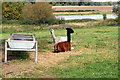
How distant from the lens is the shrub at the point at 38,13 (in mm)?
31087

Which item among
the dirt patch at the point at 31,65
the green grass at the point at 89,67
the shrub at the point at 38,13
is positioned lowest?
the dirt patch at the point at 31,65

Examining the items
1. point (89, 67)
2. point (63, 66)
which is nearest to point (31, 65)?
point (63, 66)

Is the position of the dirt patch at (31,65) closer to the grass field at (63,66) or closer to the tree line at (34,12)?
the grass field at (63,66)

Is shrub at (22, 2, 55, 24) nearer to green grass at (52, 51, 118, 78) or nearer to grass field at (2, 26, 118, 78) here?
grass field at (2, 26, 118, 78)

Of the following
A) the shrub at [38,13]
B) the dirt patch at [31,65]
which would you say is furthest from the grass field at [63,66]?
the shrub at [38,13]

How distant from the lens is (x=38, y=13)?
104 ft

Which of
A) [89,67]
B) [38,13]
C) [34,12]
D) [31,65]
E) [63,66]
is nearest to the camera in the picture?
[89,67]

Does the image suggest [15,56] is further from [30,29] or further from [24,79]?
[30,29]

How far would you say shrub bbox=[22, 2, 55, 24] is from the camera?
31087 millimetres

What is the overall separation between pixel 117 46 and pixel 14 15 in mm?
24057

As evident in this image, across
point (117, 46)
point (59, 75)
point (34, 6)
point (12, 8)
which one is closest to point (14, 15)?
point (12, 8)

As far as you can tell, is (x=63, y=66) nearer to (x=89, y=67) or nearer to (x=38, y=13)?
(x=89, y=67)

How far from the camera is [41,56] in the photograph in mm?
9391

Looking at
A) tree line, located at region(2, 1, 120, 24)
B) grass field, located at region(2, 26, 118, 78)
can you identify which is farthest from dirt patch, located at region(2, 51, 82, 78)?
tree line, located at region(2, 1, 120, 24)
